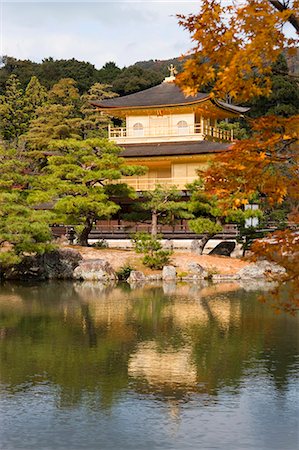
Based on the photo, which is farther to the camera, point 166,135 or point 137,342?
point 166,135

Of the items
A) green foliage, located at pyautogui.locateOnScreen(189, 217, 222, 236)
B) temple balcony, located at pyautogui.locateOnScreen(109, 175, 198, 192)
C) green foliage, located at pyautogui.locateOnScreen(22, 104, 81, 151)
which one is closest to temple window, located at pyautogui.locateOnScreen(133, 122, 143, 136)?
temple balcony, located at pyautogui.locateOnScreen(109, 175, 198, 192)

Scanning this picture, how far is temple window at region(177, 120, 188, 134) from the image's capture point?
33.0 m

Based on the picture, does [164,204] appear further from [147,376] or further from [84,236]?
[147,376]

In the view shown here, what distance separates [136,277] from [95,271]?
1378mm

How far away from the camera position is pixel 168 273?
2334 cm

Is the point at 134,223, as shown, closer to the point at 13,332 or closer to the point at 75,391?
the point at 13,332

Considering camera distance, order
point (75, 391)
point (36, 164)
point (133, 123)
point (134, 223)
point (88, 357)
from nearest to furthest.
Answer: point (75, 391) < point (88, 357) < point (134, 223) < point (133, 123) < point (36, 164)

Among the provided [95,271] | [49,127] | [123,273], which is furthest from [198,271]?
[49,127]

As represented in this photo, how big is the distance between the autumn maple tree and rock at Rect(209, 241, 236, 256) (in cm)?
2197

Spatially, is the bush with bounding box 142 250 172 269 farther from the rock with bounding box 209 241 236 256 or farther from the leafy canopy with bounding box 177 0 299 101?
the leafy canopy with bounding box 177 0 299 101

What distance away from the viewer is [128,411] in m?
Result: 8.33

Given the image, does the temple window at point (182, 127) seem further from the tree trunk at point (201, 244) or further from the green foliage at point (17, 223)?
the green foliage at point (17, 223)

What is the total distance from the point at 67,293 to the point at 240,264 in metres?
7.59

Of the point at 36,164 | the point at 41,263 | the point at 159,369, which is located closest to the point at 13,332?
the point at 159,369
